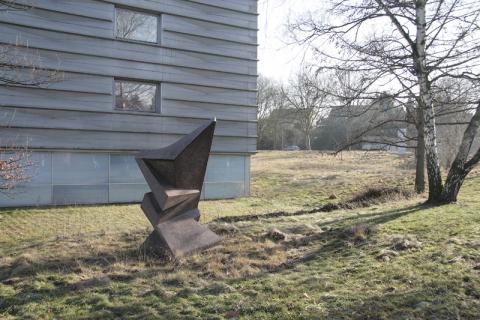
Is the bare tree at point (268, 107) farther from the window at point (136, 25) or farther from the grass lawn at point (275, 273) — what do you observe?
the grass lawn at point (275, 273)

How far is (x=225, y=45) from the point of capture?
20922 mm

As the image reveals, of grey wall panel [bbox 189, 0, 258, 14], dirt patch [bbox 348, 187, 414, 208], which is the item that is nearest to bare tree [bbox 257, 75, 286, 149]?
grey wall panel [bbox 189, 0, 258, 14]

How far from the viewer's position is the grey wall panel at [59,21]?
16172 millimetres

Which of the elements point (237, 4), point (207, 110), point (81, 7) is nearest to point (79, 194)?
point (207, 110)

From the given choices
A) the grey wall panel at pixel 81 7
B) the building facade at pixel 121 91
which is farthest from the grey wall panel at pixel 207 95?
the grey wall panel at pixel 81 7

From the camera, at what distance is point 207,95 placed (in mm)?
20406

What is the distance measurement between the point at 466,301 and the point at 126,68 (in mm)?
16313

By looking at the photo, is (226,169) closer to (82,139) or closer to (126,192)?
(126,192)

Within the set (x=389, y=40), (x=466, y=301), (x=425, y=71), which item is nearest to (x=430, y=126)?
(x=425, y=71)

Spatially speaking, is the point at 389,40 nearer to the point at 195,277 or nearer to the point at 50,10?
the point at 195,277

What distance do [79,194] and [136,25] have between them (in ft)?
24.8

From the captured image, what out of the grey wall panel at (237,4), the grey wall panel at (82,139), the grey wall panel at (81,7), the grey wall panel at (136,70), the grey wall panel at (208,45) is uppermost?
the grey wall panel at (237,4)

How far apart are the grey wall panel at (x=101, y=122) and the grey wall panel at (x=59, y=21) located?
127 inches

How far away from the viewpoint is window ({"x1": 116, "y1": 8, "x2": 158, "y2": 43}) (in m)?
18.6
